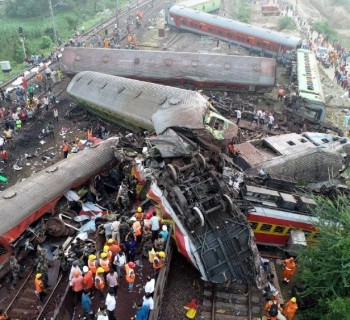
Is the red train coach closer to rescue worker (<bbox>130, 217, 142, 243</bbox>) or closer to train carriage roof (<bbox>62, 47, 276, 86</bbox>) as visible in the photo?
train carriage roof (<bbox>62, 47, 276, 86</bbox>)

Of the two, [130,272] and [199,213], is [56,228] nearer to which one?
[130,272]

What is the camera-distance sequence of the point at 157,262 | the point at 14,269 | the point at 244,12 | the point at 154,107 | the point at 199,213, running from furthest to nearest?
the point at 244,12
the point at 154,107
the point at 14,269
the point at 199,213
the point at 157,262

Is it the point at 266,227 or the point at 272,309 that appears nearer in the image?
the point at 272,309

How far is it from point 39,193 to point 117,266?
4294 mm

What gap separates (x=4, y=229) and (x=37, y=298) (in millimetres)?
2320

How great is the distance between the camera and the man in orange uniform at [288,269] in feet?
38.3

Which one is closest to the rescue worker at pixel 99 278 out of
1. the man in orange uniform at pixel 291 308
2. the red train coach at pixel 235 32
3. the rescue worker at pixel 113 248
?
the rescue worker at pixel 113 248

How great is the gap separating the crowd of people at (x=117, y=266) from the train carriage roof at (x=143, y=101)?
16.0 ft

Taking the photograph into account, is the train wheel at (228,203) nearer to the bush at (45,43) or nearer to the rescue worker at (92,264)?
the rescue worker at (92,264)

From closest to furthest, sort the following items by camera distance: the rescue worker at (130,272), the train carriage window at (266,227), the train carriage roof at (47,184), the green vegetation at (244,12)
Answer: the rescue worker at (130,272) < the train carriage roof at (47,184) < the train carriage window at (266,227) < the green vegetation at (244,12)

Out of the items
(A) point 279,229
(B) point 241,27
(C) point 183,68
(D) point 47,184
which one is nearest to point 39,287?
(D) point 47,184

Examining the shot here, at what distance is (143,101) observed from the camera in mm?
17594

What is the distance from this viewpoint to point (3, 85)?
910 inches

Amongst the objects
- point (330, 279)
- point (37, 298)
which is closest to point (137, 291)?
point (37, 298)
